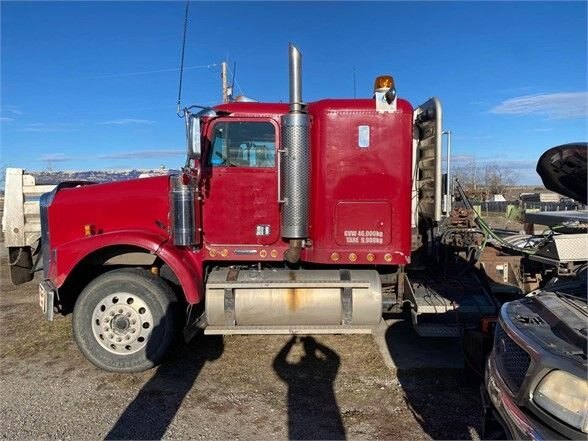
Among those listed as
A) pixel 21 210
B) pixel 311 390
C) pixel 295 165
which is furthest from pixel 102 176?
pixel 311 390

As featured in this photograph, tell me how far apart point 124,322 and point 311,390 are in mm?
2001

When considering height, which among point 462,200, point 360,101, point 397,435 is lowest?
point 397,435

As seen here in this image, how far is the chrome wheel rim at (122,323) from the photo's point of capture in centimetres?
501

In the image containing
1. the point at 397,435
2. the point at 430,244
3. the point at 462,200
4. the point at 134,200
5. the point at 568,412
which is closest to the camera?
the point at 568,412

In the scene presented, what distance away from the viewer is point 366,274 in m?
5.29

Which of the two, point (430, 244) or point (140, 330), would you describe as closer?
point (140, 330)

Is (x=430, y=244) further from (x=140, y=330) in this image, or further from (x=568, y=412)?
(x=568, y=412)

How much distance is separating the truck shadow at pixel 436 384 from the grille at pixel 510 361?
1219 mm

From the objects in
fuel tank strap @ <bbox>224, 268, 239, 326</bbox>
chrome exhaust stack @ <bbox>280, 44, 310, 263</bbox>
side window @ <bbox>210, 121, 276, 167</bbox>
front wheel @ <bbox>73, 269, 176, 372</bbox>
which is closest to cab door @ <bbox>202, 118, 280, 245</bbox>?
side window @ <bbox>210, 121, 276, 167</bbox>

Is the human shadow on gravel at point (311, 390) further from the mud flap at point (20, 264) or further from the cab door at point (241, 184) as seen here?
the mud flap at point (20, 264)

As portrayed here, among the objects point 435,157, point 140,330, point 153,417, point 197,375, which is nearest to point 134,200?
point 140,330

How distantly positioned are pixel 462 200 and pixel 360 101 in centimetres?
213

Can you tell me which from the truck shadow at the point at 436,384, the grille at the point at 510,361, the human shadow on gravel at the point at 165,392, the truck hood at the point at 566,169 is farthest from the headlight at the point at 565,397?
the human shadow on gravel at the point at 165,392

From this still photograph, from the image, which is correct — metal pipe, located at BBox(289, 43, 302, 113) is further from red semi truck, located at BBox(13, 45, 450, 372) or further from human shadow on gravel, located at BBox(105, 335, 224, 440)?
human shadow on gravel, located at BBox(105, 335, 224, 440)
